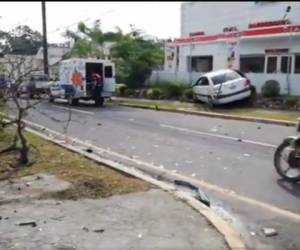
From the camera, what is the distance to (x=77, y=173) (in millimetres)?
8703

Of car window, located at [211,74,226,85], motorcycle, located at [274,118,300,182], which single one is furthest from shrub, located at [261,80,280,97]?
motorcycle, located at [274,118,300,182]

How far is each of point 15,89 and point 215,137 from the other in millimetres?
6388

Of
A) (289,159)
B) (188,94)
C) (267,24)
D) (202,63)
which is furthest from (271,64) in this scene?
(289,159)

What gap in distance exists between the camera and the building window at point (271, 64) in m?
30.3

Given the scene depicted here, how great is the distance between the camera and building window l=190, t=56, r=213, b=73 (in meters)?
35.5

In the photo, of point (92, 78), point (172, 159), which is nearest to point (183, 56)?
point (92, 78)

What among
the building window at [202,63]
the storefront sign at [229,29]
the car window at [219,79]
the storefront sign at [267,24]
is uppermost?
the storefront sign at [267,24]

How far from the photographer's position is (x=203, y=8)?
123ft

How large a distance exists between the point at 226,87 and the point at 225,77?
0.62 meters

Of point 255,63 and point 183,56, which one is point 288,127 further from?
point 183,56

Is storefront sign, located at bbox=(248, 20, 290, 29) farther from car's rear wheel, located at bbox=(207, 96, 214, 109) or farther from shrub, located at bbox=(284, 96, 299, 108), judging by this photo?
car's rear wheel, located at bbox=(207, 96, 214, 109)

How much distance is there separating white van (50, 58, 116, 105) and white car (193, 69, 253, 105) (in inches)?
223

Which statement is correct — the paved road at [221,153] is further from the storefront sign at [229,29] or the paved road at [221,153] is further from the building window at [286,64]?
the storefront sign at [229,29]

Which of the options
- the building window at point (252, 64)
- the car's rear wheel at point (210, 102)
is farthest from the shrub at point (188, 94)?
the building window at point (252, 64)
